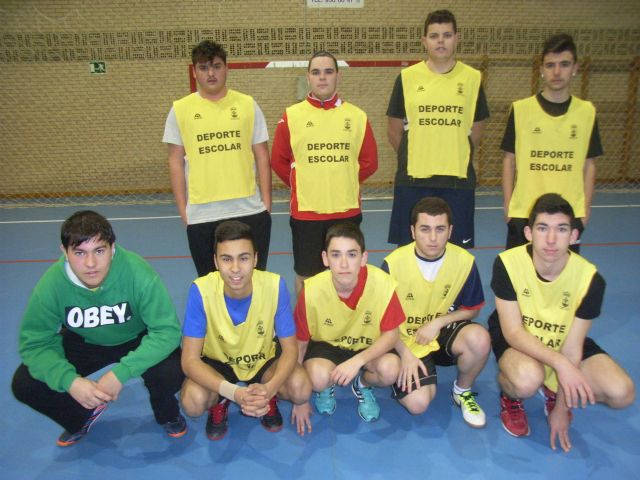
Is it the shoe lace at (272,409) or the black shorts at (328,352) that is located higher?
the black shorts at (328,352)

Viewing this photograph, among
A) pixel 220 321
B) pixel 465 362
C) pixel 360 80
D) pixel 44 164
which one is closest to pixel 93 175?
pixel 44 164

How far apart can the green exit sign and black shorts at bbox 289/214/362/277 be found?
21.4 ft

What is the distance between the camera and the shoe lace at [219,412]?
7.86 ft

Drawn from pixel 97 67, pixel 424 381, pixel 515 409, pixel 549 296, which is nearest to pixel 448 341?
pixel 424 381

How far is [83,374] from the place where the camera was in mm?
2398

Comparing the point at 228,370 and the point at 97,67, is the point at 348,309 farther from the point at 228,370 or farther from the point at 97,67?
the point at 97,67

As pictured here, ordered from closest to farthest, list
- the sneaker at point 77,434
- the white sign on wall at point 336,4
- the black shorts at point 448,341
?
the sneaker at point 77,434 < the black shorts at point 448,341 < the white sign on wall at point 336,4

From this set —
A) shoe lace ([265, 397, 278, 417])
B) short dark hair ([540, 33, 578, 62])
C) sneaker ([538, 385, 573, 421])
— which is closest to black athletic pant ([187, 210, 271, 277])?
shoe lace ([265, 397, 278, 417])

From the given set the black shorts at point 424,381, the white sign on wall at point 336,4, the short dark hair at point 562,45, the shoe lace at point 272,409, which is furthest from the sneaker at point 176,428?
the white sign on wall at point 336,4

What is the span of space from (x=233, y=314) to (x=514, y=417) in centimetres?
146

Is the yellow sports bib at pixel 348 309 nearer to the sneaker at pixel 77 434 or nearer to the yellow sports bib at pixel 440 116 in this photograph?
the yellow sports bib at pixel 440 116

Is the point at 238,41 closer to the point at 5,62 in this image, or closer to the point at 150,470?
the point at 5,62

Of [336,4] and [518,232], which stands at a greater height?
[336,4]

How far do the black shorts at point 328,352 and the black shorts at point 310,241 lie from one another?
2.12 feet
